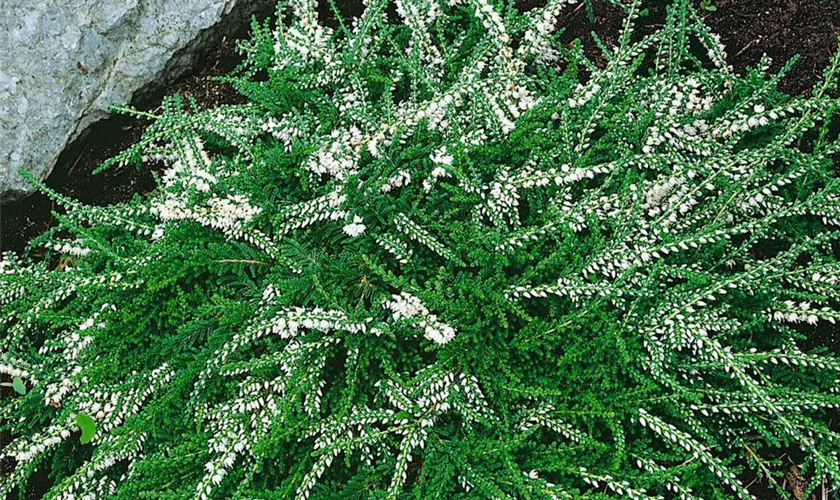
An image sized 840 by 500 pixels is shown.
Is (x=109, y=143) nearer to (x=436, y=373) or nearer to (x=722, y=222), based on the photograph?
(x=436, y=373)

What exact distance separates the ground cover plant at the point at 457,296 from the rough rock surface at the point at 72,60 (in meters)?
0.55

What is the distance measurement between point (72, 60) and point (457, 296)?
2.08 meters

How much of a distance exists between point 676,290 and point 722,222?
0.28m

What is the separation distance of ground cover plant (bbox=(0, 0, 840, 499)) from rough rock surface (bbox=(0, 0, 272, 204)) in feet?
1.82

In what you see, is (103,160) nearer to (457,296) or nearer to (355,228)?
(355,228)

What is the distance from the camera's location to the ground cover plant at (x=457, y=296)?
248 cm

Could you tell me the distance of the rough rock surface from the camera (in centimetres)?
330

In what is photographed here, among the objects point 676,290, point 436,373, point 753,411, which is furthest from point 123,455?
point 753,411

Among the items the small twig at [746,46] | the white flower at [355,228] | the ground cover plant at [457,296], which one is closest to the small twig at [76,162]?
the ground cover plant at [457,296]

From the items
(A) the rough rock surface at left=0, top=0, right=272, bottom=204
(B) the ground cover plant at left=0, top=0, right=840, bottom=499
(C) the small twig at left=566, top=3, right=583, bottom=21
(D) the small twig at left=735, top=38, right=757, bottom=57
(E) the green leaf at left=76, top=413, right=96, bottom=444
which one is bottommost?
(E) the green leaf at left=76, top=413, right=96, bottom=444

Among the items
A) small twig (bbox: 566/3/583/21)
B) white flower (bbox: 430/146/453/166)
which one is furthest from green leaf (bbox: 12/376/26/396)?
small twig (bbox: 566/3/583/21)

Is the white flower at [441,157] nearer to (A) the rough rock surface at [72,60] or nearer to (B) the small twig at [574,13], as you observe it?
A: (B) the small twig at [574,13]

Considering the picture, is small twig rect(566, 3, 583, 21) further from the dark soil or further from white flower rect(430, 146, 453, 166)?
the dark soil

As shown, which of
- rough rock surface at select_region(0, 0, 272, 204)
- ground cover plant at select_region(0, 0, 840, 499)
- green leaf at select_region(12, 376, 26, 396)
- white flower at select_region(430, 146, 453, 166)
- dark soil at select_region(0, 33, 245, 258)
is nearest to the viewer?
ground cover plant at select_region(0, 0, 840, 499)
